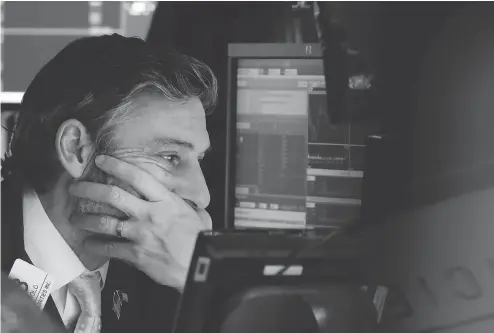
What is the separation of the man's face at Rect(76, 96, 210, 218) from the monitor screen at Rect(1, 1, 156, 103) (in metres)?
0.23

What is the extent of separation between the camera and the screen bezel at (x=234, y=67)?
53.1 inches

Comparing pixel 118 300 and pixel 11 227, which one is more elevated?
pixel 11 227

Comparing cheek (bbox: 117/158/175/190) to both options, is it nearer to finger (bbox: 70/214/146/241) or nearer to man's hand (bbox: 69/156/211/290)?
man's hand (bbox: 69/156/211/290)

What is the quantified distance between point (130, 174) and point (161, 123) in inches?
6.2

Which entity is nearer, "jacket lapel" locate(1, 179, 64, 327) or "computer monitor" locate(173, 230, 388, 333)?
"computer monitor" locate(173, 230, 388, 333)

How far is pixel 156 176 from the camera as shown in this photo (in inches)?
52.9

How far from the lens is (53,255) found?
1.40 meters

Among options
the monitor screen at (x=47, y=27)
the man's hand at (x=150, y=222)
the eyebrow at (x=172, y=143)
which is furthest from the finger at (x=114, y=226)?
the monitor screen at (x=47, y=27)

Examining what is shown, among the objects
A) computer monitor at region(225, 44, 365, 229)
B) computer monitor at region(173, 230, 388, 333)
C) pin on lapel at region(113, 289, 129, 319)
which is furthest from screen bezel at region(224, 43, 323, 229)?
pin on lapel at region(113, 289, 129, 319)

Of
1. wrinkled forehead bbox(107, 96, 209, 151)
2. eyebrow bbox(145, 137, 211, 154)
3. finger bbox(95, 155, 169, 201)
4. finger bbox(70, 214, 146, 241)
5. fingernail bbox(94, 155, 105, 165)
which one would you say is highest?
wrinkled forehead bbox(107, 96, 209, 151)

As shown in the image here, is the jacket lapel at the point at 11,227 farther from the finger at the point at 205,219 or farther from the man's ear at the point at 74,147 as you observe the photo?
the finger at the point at 205,219

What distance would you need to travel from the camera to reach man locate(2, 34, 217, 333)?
Answer: 135 cm

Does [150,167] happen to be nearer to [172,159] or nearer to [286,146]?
[172,159]

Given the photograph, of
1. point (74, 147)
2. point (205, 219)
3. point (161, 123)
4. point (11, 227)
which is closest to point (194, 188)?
point (205, 219)
